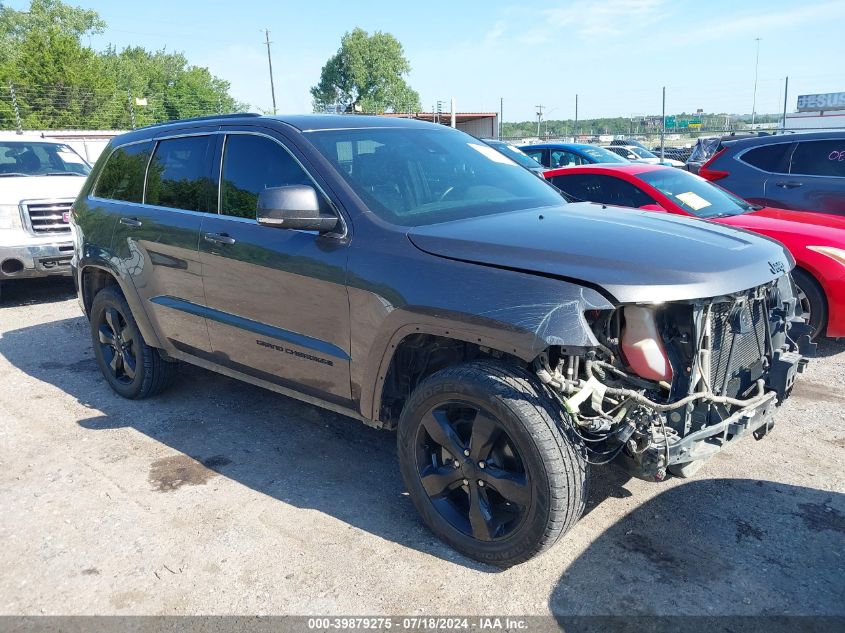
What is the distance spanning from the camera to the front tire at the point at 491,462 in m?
2.62

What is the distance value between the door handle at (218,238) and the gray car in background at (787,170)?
612cm

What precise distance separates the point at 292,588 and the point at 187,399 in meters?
2.45

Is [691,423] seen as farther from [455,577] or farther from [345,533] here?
[345,533]

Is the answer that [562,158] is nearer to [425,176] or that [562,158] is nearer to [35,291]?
[35,291]

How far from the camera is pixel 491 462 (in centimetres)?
285

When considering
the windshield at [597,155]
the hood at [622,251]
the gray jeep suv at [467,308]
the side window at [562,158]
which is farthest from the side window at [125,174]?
the side window at [562,158]

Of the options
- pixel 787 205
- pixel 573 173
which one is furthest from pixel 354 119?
pixel 787 205

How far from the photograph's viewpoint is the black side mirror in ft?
10.2

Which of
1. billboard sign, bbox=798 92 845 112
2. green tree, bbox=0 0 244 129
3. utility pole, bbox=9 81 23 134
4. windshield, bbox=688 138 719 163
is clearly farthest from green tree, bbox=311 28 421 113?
windshield, bbox=688 138 719 163

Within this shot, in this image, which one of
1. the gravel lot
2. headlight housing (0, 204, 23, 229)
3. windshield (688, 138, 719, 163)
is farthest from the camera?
windshield (688, 138, 719, 163)

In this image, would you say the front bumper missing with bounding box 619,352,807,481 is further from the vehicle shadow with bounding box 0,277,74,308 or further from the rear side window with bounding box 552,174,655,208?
the vehicle shadow with bounding box 0,277,74,308

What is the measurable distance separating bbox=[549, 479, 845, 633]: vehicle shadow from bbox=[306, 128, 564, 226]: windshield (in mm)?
1649

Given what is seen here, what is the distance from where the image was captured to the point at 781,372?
306 cm

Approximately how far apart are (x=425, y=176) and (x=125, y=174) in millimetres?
2283
